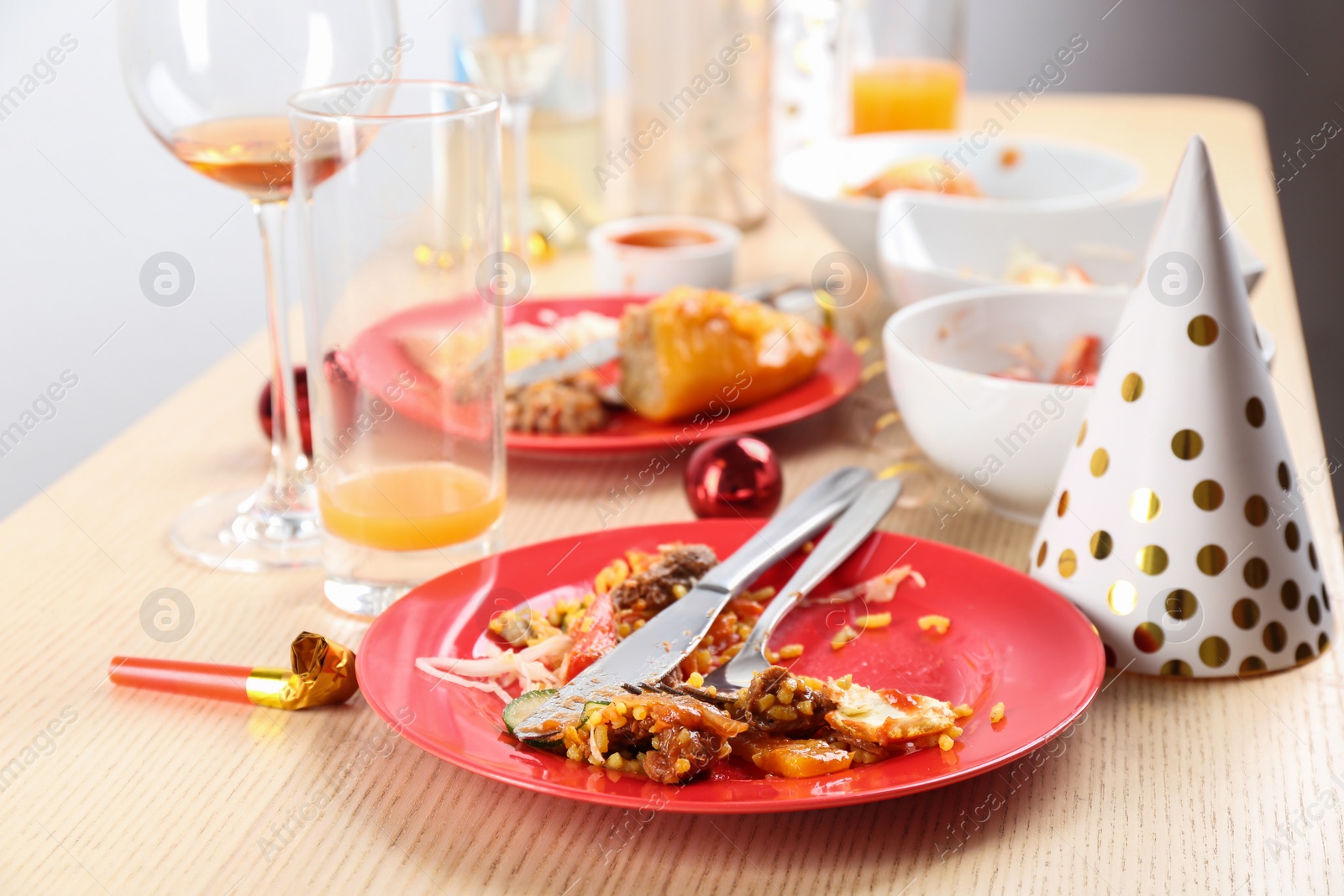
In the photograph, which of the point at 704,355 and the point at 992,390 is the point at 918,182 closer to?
the point at 704,355

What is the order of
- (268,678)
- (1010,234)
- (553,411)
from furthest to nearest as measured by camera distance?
1. (1010,234)
2. (553,411)
3. (268,678)

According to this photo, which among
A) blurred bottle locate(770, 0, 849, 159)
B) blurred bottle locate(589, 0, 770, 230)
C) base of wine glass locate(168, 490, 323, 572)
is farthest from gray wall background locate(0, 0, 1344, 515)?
base of wine glass locate(168, 490, 323, 572)

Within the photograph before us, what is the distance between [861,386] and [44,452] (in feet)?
4.23

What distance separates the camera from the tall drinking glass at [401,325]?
72 centimetres

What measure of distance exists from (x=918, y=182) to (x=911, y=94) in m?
0.44

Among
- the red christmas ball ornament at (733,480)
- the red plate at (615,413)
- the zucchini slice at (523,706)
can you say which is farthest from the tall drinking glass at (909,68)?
the zucchini slice at (523,706)

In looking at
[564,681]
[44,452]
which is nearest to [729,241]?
[564,681]

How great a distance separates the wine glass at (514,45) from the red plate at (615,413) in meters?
0.24

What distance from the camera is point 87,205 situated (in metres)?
1.81

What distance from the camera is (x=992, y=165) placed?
1611 mm

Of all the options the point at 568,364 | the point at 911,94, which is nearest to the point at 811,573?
the point at 568,364

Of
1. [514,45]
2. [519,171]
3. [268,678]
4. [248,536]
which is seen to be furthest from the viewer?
[519,171]

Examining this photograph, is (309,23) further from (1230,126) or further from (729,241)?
(1230,126)

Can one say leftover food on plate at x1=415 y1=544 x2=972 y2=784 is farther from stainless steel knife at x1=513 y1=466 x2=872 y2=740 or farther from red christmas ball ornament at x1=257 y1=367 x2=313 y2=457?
red christmas ball ornament at x1=257 y1=367 x2=313 y2=457
